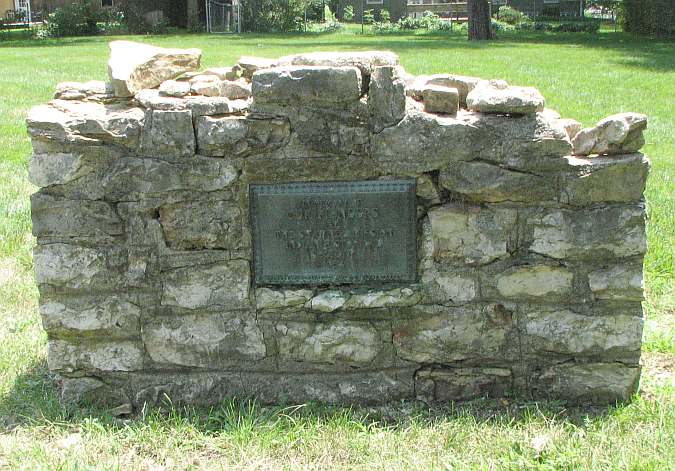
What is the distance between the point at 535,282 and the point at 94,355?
2026mm

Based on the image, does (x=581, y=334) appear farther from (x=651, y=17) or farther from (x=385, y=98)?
(x=651, y=17)

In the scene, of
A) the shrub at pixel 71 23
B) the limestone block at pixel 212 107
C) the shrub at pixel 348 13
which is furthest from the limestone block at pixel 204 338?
the shrub at pixel 348 13

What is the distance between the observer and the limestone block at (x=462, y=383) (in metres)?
3.55

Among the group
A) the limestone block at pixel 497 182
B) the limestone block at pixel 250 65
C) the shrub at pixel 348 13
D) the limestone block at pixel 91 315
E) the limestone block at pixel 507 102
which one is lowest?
the limestone block at pixel 91 315

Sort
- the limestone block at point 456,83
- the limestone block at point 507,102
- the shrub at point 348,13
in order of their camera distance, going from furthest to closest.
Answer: the shrub at point 348,13, the limestone block at point 456,83, the limestone block at point 507,102

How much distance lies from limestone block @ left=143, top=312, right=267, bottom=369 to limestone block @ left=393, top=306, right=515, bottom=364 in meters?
0.67

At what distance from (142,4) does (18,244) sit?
24.0 m

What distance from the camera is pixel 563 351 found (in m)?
3.48

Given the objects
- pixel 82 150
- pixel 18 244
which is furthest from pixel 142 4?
pixel 82 150

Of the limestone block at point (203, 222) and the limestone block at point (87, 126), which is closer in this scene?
the limestone block at point (87, 126)

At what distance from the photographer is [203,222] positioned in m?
3.41

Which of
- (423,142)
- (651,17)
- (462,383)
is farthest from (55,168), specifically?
(651,17)

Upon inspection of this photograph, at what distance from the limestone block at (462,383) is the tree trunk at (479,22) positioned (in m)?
18.6

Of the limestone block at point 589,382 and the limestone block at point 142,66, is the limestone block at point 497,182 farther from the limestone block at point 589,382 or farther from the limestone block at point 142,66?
the limestone block at point 142,66
